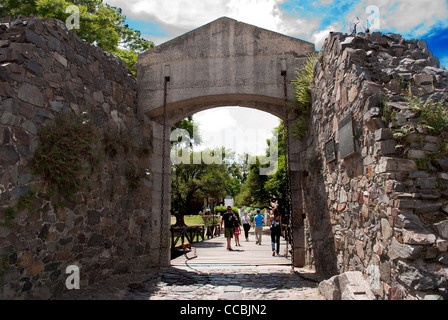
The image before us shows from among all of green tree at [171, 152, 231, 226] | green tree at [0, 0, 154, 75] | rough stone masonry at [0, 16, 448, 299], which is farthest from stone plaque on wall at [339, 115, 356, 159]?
green tree at [171, 152, 231, 226]

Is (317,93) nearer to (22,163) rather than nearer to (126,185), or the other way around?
(126,185)

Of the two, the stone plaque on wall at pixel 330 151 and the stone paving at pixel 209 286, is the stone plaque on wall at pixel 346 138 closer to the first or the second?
the stone plaque on wall at pixel 330 151

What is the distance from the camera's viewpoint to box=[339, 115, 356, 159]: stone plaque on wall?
396 centimetres

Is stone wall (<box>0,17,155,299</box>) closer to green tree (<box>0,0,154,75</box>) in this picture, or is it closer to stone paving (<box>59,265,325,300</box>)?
stone paving (<box>59,265,325,300</box>)

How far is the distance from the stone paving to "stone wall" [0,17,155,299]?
0.44 metres

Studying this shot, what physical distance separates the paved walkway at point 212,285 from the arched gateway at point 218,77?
82 cm

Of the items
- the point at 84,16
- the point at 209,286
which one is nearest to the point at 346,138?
the point at 209,286

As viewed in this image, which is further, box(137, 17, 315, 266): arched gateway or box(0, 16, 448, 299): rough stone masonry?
box(137, 17, 315, 266): arched gateway

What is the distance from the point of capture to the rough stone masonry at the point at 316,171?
9.93 ft

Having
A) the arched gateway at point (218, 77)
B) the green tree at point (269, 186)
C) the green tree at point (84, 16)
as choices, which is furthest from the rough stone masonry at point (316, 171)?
the green tree at point (269, 186)

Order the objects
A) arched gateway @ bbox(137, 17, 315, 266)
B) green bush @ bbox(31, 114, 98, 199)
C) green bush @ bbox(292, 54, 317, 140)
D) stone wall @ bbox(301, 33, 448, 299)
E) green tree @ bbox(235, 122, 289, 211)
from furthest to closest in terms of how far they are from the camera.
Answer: green tree @ bbox(235, 122, 289, 211) < arched gateway @ bbox(137, 17, 315, 266) < green bush @ bbox(292, 54, 317, 140) < green bush @ bbox(31, 114, 98, 199) < stone wall @ bbox(301, 33, 448, 299)

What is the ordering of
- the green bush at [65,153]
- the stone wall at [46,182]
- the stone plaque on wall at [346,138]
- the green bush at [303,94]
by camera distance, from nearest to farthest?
the stone wall at [46,182] < the stone plaque on wall at [346,138] < the green bush at [65,153] < the green bush at [303,94]

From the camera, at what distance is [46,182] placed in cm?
422

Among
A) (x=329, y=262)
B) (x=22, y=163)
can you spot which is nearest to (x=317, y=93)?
(x=329, y=262)
